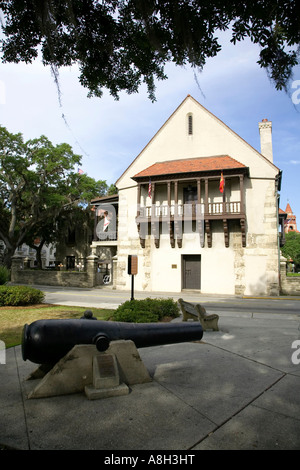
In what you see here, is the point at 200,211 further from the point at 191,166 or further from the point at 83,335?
the point at 83,335

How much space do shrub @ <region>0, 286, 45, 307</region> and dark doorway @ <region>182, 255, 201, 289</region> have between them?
1070cm

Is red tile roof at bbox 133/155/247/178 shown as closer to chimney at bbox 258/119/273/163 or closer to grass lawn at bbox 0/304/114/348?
chimney at bbox 258/119/273/163

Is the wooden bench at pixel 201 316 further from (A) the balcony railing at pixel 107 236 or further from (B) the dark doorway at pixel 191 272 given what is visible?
(A) the balcony railing at pixel 107 236

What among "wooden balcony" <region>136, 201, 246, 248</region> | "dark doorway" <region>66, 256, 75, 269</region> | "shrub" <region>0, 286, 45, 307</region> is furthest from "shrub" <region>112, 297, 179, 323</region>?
"dark doorway" <region>66, 256, 75, 269</region>

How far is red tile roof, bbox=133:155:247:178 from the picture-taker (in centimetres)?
1897

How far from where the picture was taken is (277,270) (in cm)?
1812

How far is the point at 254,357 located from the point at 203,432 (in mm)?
2891

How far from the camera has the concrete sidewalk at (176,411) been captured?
2.62 m

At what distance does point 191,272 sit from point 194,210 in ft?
14.7

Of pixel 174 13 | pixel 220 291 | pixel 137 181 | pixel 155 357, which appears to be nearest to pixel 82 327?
pixel 155 357

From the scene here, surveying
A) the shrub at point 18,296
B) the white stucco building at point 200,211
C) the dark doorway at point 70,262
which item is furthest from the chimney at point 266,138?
the dark doorway at point 70,262

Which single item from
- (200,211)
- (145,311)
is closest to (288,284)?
(200,211)

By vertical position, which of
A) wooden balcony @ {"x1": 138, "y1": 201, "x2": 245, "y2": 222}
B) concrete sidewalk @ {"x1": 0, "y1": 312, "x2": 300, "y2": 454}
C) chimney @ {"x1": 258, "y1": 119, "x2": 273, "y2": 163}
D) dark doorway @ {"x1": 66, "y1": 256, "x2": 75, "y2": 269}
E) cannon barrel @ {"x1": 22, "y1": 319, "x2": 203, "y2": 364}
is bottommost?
concrete sidewalk @ {"x1": 0, "y1": 312, "x2": 300, "y2": 454}

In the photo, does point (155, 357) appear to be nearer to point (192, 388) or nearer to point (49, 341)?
point (192, 388)
